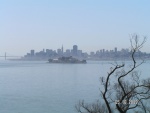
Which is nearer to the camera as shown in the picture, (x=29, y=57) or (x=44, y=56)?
(x=44, y=56)

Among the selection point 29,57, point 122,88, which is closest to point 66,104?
point 122,88

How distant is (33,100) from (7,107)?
2.03 meters

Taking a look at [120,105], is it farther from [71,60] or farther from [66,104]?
[71,60]

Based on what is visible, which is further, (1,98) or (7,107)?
(1,98)

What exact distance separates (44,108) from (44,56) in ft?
318

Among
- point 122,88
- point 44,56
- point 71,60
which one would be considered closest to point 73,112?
point 122,88

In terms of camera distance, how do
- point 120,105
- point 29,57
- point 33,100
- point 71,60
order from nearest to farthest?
point 120,105 < point 33,100 < point 71,60 < point 29,57

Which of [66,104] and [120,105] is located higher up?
[120,105]

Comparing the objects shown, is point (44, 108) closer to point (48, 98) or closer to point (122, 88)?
point (48, 98)

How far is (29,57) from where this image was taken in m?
116

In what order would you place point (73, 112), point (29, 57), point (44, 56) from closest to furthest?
point (73, 112)
point (44, 56)
point (29, 57)

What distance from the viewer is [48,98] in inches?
580

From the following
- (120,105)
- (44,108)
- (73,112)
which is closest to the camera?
(120,105)

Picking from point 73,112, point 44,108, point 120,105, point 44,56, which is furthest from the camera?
point 44,56
